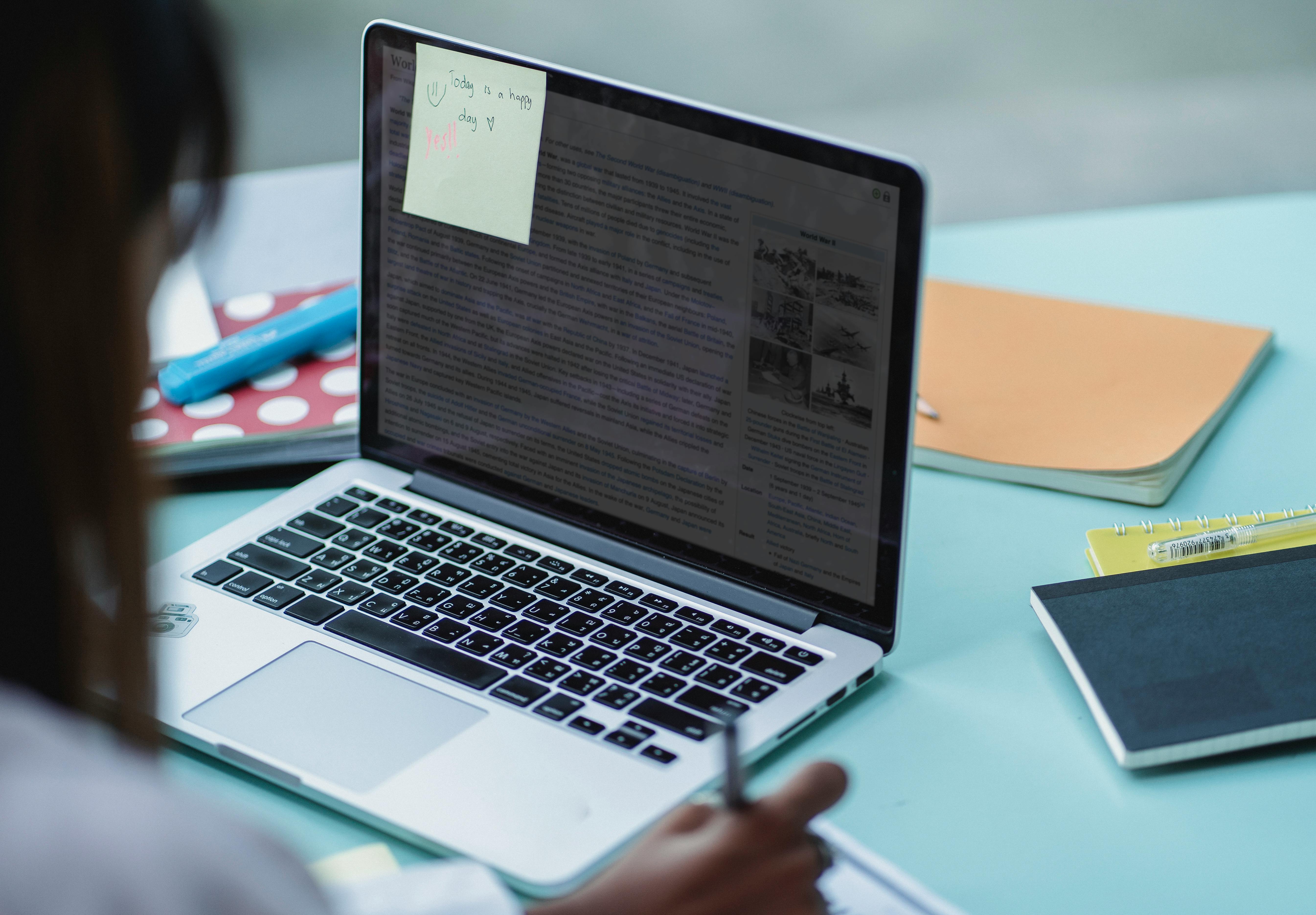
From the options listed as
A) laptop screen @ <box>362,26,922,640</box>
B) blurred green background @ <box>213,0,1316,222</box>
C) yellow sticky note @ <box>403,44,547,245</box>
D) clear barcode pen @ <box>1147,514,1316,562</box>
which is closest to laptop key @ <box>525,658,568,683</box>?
laptop screen @ <box>362,26,922,640</box>

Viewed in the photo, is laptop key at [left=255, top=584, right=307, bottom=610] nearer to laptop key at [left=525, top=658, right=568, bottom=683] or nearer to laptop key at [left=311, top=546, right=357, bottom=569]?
laptop key at [left=311, top=546, right=357, bottom=569]

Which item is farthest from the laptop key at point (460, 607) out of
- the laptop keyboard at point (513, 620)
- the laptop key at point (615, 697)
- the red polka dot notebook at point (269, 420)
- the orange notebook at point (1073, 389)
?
the orange notebook at point (1073, 389)

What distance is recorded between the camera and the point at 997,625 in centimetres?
73

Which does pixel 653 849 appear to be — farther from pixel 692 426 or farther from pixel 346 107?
pixel 346 107

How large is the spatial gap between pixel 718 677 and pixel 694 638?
3 centimetres

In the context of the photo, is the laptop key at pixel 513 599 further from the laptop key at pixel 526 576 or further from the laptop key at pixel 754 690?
the laptop key at pixel 754 690

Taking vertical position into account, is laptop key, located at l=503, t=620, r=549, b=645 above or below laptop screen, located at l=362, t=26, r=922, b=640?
below

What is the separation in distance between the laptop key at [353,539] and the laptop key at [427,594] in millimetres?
61

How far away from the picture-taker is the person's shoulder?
12.4 inches

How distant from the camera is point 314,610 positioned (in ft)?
2.36

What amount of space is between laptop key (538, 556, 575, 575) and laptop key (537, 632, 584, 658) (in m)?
0.06

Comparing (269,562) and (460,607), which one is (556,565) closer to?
(460,607)

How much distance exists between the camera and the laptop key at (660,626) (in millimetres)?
683

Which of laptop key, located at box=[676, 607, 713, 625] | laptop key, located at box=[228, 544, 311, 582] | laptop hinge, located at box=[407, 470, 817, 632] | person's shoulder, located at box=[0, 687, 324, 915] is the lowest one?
laptop key, located at box=[228, 544, 311, 582]
